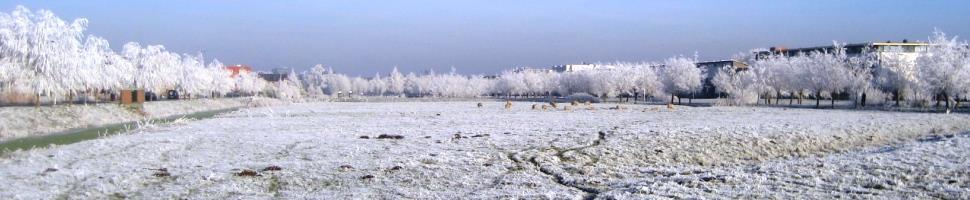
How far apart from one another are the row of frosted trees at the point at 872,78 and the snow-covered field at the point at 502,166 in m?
29.4

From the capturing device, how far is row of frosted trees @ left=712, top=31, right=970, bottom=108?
194 feet

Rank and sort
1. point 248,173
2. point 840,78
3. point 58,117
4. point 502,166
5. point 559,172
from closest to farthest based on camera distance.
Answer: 1. point 248,173
2. point 559,172
3. point 502,166
4. point 58,117
5. point 840,78

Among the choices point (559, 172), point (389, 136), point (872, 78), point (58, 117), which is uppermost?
point (872, 78)

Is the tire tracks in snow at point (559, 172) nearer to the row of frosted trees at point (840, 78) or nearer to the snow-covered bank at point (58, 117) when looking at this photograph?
the snow-covered bank at point (58, 117)

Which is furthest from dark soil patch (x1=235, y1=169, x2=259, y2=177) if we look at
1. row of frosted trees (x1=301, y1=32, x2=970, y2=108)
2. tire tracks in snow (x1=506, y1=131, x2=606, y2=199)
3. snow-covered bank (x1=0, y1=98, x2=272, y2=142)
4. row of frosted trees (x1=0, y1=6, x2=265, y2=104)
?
row of frosted trees (x1=301, y1=32, x2=970, y2=108)

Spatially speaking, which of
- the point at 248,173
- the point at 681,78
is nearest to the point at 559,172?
the point at 248,173

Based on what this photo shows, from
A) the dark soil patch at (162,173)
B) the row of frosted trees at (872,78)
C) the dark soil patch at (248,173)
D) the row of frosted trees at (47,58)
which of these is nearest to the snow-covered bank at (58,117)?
the row of frosted trees at (47,58)

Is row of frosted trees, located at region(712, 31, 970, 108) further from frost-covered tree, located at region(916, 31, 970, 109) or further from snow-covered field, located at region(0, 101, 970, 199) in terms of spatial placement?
snow-covered field, located at region(0, 101, 970, 199)

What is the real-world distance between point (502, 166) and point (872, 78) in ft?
199

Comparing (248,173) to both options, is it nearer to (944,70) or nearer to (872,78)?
(944,70)

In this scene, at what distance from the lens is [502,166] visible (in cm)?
2244

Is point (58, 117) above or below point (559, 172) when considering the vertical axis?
above

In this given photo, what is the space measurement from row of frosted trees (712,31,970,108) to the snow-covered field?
29.4m

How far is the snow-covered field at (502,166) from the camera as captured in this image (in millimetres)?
17469
